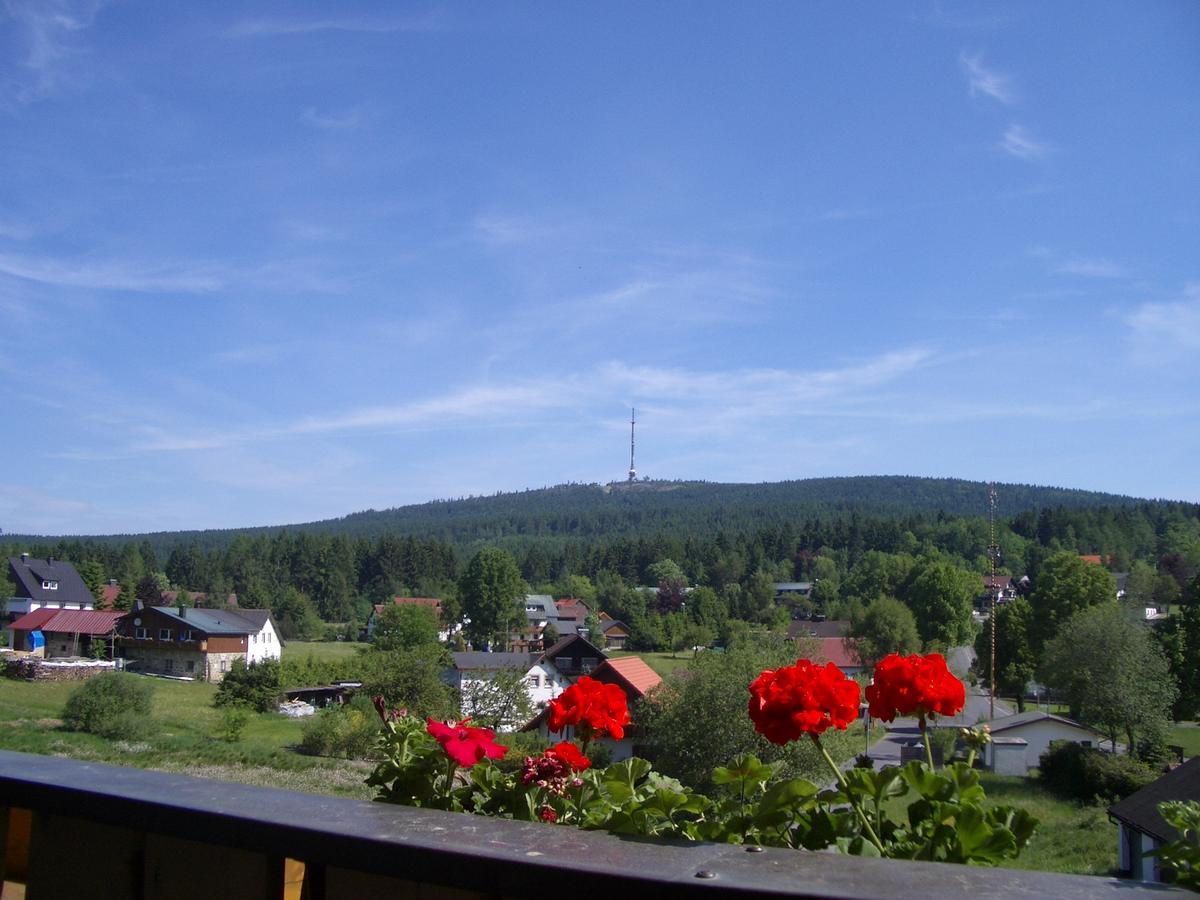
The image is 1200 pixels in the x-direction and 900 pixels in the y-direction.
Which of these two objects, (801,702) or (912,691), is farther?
(912,691)

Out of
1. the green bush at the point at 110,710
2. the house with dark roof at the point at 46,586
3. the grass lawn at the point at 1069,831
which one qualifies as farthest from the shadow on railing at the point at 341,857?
the house with dark roof at the point at 46,586

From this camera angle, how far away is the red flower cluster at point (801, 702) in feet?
5.70

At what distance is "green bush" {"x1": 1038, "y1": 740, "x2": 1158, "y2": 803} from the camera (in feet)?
58.7

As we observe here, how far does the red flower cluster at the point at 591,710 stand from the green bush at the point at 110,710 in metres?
11.4

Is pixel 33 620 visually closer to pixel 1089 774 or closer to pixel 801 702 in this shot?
pixel 1089 774

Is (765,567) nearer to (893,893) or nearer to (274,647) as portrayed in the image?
(274,647)

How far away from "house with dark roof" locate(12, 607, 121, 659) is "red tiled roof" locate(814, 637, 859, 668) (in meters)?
32.3

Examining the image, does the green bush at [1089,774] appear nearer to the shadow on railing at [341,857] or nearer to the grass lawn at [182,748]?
the grass lawn at [182,748]

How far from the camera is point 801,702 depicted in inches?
68.8

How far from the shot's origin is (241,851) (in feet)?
4.01

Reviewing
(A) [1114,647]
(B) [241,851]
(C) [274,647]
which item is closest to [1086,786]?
(A) [1114,647]

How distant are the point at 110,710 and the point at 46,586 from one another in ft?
144

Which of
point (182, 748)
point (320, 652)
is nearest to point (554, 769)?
point (182, 748)

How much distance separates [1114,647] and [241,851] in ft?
95.9
